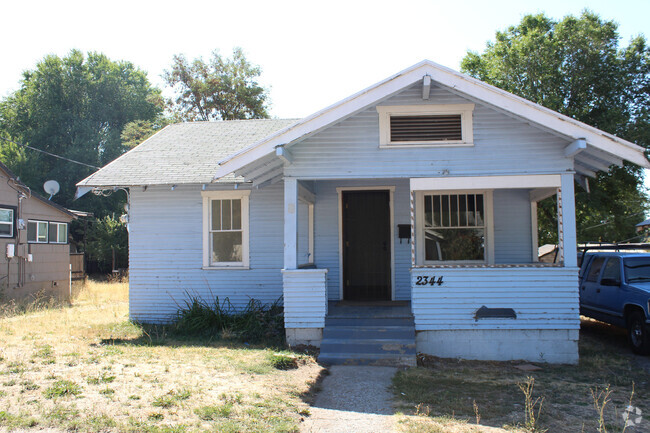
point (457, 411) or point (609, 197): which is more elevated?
point (609, 197)

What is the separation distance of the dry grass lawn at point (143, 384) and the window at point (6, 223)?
851cm

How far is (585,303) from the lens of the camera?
37.0ft

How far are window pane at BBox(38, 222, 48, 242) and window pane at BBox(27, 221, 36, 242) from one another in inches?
11.1

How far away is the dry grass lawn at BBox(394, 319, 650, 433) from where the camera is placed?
5561 millimetres

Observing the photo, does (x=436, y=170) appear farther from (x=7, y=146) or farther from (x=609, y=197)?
(x=7, y=146)

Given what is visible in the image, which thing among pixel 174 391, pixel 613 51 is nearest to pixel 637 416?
pixel 174 391

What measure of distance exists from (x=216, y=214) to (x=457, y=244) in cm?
503

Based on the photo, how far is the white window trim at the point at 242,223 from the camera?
36.9 feet

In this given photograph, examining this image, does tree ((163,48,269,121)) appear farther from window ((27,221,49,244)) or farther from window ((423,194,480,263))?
window ((423,194,480,263))

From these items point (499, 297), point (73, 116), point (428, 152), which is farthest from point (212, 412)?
point (73, 116)

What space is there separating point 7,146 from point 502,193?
111ft

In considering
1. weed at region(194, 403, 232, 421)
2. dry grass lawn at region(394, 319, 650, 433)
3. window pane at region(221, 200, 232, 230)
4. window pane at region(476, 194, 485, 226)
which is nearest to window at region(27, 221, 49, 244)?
window pane at region(221, 200, 232, 230)

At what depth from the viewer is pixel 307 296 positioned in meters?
9.04

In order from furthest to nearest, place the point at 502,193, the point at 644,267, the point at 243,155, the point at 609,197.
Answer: the point at 609,197
the point at 502,193
the point at 644,267
the point at 243,155
